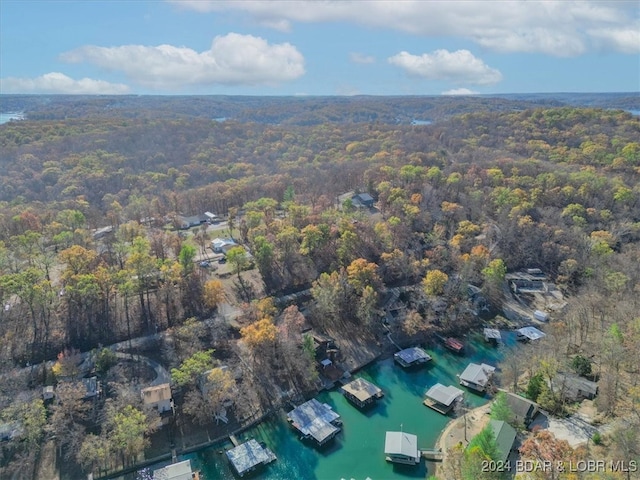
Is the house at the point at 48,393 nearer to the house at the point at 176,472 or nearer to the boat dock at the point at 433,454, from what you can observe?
the house at the point at 176,472

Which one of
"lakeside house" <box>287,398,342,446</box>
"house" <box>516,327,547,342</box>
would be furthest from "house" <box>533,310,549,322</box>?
"lakeside house" <box>287,398,342,446</box>

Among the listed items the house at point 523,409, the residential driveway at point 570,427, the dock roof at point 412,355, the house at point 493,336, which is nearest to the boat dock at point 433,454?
the house at point 523,409

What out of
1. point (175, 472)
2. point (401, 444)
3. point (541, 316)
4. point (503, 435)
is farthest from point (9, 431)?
point (541, 316)

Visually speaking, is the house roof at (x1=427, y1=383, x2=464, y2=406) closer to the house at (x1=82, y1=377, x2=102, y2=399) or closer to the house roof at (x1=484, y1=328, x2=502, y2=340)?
the house roof at (x1=484, y1=328, x2=502, y2=340)

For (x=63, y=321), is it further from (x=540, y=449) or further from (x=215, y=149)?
(x=215, y=149)

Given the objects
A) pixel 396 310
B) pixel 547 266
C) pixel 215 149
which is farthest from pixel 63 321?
pixel 215 149
